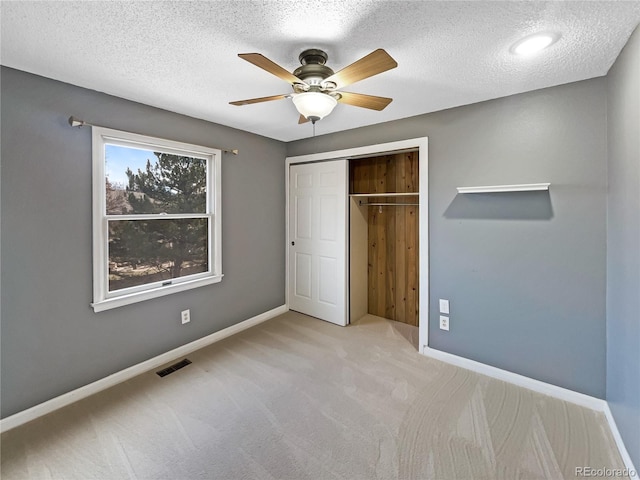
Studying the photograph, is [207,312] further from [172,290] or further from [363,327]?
[363,327]

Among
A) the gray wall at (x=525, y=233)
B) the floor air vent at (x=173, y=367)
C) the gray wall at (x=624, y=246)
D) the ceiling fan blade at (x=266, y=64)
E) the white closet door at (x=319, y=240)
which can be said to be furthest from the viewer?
the white closet door at (x=319, y=240)

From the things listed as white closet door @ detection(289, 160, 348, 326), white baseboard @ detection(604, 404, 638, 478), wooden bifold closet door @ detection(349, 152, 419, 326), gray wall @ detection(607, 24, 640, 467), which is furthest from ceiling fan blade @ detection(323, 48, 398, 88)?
white baseboard @ detection(604, 404, 638, 478)

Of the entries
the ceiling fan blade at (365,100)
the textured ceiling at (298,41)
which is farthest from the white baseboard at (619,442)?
the ceiling fan blade at (365,100)

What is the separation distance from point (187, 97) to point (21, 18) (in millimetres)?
1052

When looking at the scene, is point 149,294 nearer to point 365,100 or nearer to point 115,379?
point 115,379

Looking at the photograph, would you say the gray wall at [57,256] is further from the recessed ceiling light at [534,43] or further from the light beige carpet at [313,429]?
the recessed ceiling light at [534,43]

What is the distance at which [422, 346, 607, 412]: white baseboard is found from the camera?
2.12 metres

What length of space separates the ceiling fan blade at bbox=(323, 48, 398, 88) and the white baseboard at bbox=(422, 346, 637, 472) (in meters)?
2.40

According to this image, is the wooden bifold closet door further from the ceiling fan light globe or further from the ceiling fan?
the ceiling fan light globe

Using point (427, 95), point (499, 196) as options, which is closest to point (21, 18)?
point (427, 95)

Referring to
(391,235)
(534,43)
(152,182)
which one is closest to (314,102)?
(534,43)

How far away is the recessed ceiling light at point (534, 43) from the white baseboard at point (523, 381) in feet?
7.61

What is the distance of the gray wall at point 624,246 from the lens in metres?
1.53

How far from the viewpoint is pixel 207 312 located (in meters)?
3.15
